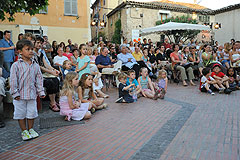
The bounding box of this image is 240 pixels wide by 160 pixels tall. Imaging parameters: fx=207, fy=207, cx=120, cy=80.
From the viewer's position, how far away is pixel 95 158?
2.93m

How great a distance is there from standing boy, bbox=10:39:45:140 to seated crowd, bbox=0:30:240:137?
→ 0.02 metres

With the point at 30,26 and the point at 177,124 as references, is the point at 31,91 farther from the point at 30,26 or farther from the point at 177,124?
the point at 30,26

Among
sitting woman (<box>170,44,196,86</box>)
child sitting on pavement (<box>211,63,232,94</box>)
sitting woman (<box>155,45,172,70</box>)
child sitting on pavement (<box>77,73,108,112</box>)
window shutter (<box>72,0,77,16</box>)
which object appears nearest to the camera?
child sitting on pavement (<box>77,73,108,112</box>)

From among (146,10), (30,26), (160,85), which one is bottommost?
(160,85)

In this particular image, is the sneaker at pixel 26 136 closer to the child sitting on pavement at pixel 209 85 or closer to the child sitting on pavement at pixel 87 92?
the child sitting on pavement at pixel 87 92

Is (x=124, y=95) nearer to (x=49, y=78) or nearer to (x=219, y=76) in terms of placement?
(x=49, y=78)

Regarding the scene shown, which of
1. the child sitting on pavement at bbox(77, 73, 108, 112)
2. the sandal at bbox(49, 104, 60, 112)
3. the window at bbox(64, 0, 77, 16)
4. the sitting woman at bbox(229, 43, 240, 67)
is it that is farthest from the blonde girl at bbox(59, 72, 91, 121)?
the window at bbox(64, 0, 77, 16)

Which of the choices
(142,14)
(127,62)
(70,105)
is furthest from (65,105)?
(142,14)

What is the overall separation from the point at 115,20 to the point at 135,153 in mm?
26615

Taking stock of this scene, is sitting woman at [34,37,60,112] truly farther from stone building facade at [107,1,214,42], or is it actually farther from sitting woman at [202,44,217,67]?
stone building facade at [107,1,214,42]

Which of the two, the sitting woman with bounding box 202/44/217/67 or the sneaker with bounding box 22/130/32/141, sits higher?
the sitting woman with bounding box 202/44/217/67

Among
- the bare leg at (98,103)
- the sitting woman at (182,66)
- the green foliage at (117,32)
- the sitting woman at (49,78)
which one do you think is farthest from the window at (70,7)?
the bare leg at (98,103)

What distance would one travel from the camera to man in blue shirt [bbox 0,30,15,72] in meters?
7.34

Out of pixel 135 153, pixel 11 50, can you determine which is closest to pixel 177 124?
pixel 135 153
